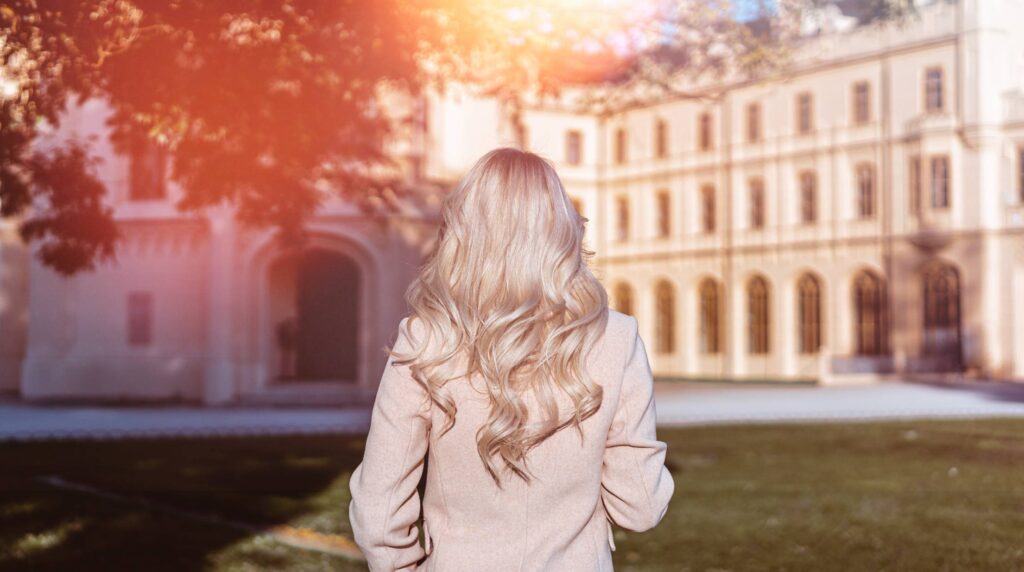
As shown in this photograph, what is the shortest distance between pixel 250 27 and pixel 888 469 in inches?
295

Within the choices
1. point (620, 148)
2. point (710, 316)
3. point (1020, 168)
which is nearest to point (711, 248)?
point (710, 316)

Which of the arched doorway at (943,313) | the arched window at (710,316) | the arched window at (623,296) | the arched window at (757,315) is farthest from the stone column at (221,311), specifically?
the arched window at (623,296)

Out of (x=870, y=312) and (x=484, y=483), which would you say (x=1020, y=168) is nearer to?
(x=870, y=312)

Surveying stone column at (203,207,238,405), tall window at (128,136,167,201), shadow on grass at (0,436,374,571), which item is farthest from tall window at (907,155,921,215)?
shadow on grass at (0,436,374,571)

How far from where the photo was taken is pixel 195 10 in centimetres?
645

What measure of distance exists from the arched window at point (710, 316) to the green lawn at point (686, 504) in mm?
20790

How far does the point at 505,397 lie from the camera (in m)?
2.11

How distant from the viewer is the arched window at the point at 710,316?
35.2 m

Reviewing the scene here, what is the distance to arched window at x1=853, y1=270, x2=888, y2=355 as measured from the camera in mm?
30516

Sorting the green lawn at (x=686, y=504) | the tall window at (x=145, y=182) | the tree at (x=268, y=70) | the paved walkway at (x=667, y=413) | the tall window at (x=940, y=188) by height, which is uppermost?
the tall window at (x=940, y=188)

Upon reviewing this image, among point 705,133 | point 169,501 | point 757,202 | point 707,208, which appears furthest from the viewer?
point 705,133

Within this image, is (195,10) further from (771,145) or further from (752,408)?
(771,145)

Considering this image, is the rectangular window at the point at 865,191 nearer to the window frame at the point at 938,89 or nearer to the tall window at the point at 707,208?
the window frame at the point at 938,89

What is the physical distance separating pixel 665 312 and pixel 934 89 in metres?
12.2
